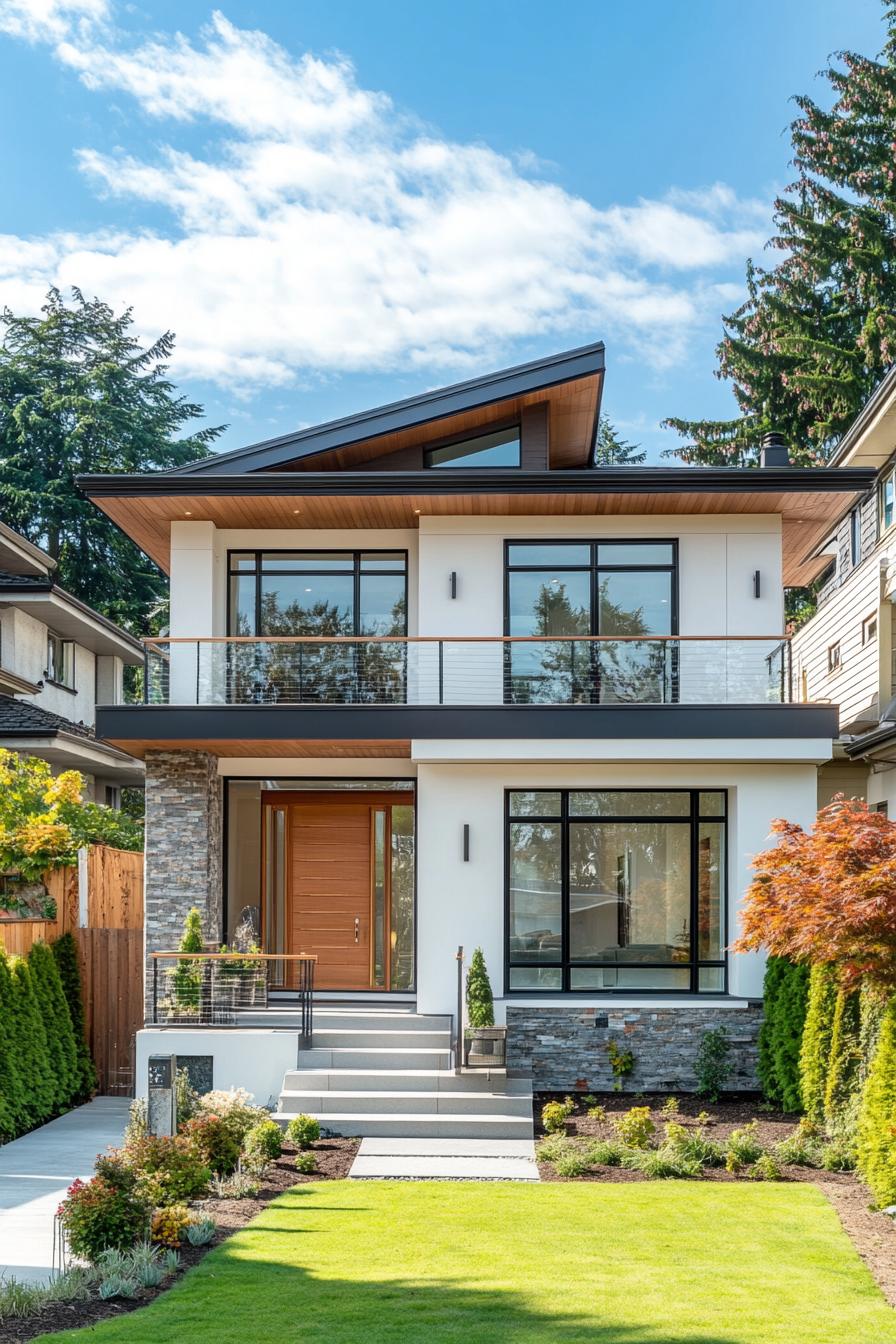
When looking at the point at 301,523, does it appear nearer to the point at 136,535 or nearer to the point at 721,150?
the point at 136,535

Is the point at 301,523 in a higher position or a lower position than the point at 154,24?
lower

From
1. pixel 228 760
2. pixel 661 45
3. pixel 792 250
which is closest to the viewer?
pixel 228 760

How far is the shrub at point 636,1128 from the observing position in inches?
500

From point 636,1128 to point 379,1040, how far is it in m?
3.65

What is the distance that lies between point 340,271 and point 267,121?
3939 millimetres

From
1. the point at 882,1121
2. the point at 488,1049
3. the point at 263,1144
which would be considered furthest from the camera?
the point at 488,1049

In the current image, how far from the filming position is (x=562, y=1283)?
27.2 feet

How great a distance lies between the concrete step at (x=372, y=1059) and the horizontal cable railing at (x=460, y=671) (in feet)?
14.2

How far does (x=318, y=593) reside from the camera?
58.1 feet

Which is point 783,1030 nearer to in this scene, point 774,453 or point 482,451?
point 774,453

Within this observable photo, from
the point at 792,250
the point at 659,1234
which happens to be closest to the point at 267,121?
the point at 659,1234

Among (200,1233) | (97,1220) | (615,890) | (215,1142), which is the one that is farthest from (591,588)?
(97,1220)

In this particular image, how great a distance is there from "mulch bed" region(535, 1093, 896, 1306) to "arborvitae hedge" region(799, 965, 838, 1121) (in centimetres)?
49

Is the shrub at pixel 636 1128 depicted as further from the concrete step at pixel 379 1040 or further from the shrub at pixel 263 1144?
the shrub at pixel 263 1144
